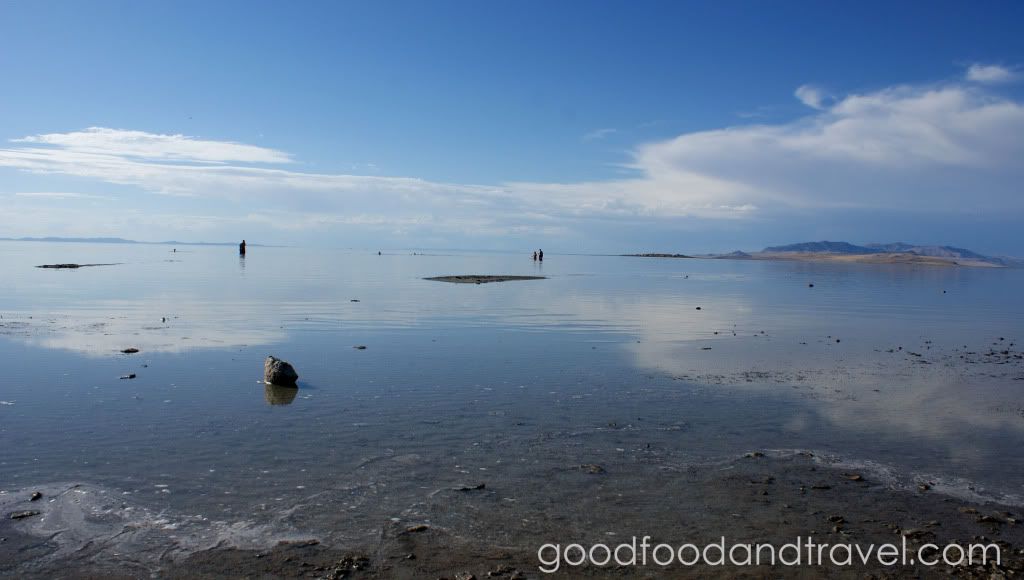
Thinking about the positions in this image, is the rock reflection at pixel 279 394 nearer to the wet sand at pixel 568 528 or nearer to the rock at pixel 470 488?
the wet sand at pixel 568 528

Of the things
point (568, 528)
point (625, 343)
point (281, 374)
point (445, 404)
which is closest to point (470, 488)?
point (568, 528)

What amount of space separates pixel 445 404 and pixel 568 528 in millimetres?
6992

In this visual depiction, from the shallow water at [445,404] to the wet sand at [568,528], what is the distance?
1.55 feet

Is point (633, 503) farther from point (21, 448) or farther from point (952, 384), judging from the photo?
point (952, 384)

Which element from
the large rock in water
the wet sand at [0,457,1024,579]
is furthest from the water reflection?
the wet sand at [0,457,1024,579]

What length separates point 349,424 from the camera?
46.5ft

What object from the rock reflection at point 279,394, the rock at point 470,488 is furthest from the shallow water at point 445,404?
the rock at point 470,488

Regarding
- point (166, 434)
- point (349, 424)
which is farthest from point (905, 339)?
point (166, 434)

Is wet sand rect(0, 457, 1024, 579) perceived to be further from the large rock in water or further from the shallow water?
the large rock in water

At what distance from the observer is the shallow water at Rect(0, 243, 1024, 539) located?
11.1 meters

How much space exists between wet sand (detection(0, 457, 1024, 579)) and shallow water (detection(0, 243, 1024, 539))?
1.55ft

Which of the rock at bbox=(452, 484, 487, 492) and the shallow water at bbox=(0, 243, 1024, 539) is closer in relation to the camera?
the rock at bbox=(452, 484, 487, 492)

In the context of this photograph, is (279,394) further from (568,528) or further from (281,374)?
(568,528)

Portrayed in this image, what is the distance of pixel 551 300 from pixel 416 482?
35339 mm
